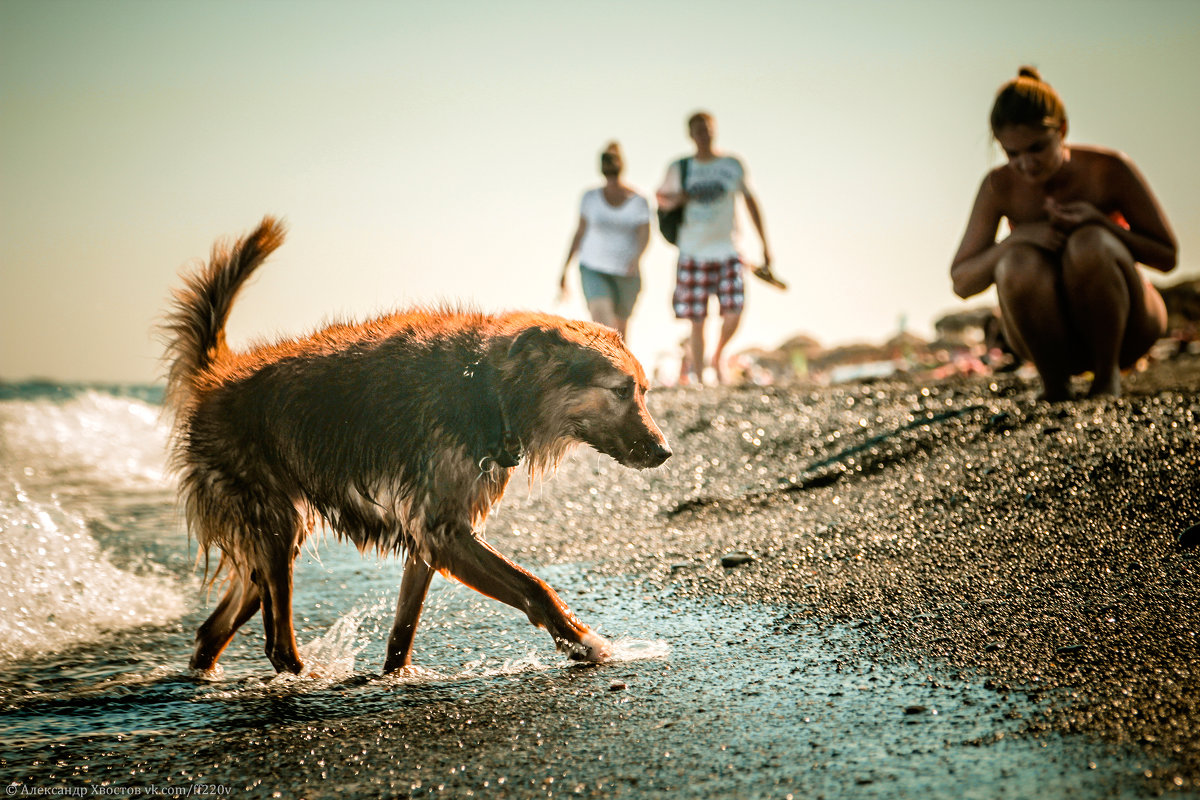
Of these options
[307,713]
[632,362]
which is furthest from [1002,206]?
[307,713]

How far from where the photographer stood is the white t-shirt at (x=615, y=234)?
1091 cm

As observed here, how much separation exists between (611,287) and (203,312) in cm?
664

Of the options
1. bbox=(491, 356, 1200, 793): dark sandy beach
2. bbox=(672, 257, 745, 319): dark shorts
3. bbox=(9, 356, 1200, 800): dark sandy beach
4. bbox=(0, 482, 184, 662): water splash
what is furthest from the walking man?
bbox=(0, 482, 184, 662): water splash

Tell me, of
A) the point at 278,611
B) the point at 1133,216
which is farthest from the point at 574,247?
the point at 278,611

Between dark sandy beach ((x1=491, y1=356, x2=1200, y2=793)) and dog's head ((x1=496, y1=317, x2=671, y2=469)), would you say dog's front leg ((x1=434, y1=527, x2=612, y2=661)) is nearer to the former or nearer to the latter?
dog's head ((x1=496, y1=317, x2=671, y2=469))

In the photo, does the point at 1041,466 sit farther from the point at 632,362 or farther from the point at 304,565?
the point at 304,565

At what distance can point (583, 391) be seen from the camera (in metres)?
4.48

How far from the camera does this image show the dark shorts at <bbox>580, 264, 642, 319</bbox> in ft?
36.2

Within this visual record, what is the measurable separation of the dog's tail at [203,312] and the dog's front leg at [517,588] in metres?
1.56

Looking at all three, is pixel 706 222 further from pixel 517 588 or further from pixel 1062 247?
pixel 517 588

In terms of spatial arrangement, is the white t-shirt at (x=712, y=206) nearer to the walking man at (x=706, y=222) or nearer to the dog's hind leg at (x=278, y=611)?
the walking man at (x=706, y=222)

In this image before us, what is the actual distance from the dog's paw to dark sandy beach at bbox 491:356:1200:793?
776 mm

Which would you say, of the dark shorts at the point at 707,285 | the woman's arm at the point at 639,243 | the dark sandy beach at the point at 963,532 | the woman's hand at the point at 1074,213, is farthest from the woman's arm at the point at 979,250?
the woman's arm at the point at 639,243

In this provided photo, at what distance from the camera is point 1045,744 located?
2.75 m
